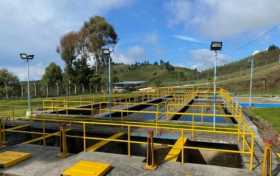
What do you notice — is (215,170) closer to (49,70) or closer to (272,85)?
(49,70)

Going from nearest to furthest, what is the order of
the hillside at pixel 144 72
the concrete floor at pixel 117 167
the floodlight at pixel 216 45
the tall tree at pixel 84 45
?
1. the concrete floor at pixel 117 167
2. the floodlight at pixel 216 45
3. the tall tree at pixel 84 45
4. the hillside at pixel 144 72

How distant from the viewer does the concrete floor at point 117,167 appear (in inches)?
197

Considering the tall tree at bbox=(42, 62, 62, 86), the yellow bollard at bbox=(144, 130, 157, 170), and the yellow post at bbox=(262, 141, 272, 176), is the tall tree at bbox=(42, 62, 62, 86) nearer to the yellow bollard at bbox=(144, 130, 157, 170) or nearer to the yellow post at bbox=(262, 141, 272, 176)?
the yellow bollard at bbox=(144, 130, 157, 170)

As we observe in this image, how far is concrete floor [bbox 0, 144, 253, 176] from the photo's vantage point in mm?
4996

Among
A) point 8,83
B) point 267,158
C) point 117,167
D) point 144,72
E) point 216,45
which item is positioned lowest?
point 117,167

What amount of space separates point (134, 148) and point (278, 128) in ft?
26.6

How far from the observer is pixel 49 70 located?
43531mm

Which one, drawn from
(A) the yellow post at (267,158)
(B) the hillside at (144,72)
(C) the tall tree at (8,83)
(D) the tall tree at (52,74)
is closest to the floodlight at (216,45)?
(A) the yellow post at (267,158)

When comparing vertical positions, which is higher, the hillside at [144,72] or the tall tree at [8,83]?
the hillside at [144,72]

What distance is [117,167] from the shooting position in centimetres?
530

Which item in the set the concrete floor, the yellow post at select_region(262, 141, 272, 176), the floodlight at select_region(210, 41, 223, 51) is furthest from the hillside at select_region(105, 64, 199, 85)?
the yellow post at select_region(262, 141, 272, 176)

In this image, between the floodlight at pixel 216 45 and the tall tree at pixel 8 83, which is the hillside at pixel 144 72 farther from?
the floodlight at pixel 216 45

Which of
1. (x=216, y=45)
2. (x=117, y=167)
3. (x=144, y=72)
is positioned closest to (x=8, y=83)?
(x=216, y=45)

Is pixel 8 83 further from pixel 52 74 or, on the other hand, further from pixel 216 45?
pixel 216 45
